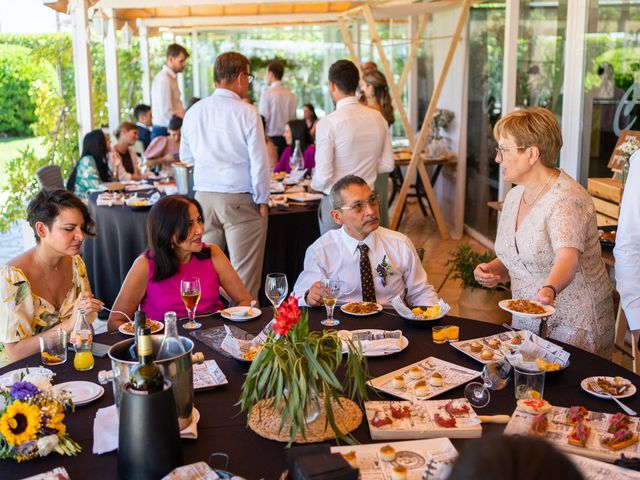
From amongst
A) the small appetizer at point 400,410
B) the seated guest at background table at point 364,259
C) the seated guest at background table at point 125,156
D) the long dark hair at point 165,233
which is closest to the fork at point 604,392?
the small appetizer at point 400,410

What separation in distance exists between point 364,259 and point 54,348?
1.43m

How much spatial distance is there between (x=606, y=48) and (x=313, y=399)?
4179 mm

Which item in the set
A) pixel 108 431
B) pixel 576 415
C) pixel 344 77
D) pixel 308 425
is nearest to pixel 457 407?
pixel 576 415

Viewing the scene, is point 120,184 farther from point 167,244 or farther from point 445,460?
point 445,460

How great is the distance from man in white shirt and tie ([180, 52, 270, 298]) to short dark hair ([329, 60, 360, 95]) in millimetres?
596

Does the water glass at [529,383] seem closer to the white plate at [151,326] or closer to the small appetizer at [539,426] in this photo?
the small appetizer at [539,426]

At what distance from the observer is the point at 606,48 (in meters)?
5.24

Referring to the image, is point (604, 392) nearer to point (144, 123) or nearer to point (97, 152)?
A: point (97, 152)

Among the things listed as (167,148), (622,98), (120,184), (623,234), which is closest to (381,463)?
(623,234)

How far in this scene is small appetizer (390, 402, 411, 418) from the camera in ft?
6.75

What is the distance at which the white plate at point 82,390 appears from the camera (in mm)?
2199

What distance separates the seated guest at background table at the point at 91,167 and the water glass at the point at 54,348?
157 inches

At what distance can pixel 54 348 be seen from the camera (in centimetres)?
252

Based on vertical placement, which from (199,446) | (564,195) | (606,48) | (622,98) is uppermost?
(606,48)
